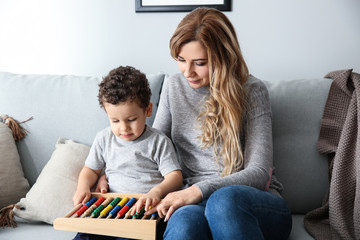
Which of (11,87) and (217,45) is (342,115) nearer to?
(217,45)

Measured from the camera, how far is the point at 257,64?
176 cm

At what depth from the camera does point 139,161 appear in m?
1.28

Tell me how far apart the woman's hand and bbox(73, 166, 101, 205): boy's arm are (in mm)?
299

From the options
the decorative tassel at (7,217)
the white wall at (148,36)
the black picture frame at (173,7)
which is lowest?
the decorative tassel at (7,217)

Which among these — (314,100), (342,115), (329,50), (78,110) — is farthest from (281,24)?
(78,110)

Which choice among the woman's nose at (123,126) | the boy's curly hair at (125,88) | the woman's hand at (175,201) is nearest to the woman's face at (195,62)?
the boy's curly hair at (125,88)

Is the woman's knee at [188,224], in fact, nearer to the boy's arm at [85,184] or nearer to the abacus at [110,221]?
the abacus at [110,221]

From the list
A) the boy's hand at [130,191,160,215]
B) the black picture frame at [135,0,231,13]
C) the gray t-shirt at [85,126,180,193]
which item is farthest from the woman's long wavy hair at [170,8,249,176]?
the black picture frame at [135,0,231,13]

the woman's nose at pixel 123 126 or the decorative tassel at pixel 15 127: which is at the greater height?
the woman's nose at pixel 123 126

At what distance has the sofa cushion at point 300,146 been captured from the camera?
4.71 ft

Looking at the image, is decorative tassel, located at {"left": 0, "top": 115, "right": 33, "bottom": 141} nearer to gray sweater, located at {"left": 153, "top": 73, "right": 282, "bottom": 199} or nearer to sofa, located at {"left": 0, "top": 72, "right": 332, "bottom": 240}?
sofa, located at {"left": 0, "top": 72, "right": 332, "bottom": 240}

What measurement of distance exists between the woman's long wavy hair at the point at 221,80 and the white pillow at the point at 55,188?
514 mm

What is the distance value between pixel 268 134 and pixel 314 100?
34 centimetres

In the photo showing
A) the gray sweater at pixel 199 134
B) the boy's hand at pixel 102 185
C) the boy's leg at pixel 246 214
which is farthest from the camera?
the boy's hand at pixel 102 185
